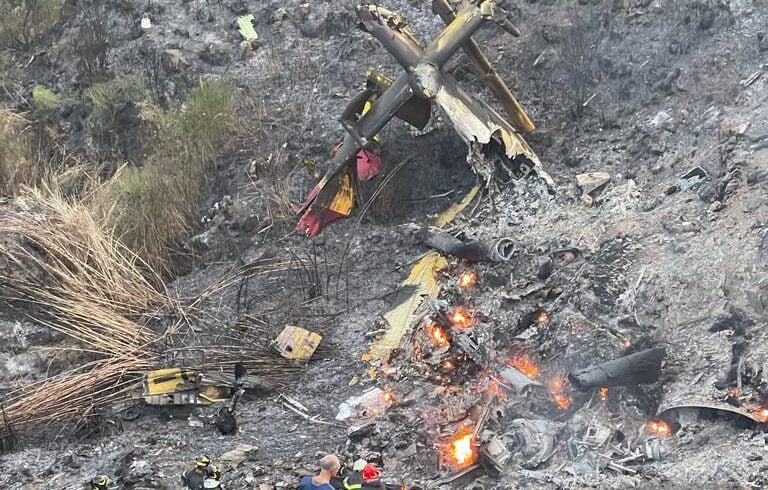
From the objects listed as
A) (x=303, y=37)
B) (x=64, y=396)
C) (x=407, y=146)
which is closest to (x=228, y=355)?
(x=64, y=396)

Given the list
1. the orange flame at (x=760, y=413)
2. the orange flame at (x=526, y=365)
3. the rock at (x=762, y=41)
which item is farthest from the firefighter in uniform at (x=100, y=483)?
the rock at (x=762, y=41)

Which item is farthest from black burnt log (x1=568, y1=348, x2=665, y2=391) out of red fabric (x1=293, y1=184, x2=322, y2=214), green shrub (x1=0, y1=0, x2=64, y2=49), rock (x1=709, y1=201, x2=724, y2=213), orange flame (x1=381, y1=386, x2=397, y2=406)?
green shrub (x1=0, y1=0, x2=64, y2=49)

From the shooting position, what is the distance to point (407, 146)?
338 inches

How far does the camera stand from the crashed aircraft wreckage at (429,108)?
7.37 metres

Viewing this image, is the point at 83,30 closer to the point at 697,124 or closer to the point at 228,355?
the point at 228,355

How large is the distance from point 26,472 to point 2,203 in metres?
3.21

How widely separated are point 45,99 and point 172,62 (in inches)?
64.3

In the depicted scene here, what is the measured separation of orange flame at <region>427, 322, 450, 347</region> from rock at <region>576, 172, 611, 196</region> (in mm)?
1877

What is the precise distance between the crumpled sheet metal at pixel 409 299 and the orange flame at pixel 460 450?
1.19 m

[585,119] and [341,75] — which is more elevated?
[341,75]

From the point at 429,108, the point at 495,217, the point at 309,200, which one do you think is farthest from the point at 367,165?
the point at 495,217

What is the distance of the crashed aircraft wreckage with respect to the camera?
7371 mm

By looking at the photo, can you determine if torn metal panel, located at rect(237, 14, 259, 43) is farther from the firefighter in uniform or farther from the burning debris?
the firefighter in uniform

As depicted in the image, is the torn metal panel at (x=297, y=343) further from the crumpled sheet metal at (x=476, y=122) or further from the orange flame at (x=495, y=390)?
the crumpled sheet metal at (x=476, y=122)
